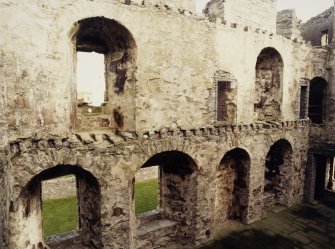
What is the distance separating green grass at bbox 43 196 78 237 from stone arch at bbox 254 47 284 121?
9005 millimetres

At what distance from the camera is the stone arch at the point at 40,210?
5.83m

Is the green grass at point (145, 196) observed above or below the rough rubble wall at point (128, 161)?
below

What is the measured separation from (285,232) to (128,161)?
20.8 feet

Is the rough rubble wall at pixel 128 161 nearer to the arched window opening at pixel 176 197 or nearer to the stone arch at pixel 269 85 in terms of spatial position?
the arched window opening at pixel 176 197

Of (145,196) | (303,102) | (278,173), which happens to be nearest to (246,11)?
(303,102)

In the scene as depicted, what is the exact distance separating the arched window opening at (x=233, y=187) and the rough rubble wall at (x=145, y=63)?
1612mm

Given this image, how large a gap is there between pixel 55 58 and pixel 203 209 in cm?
598

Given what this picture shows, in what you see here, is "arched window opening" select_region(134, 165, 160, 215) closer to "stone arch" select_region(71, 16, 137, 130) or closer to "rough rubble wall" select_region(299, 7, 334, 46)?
"stone arch" select_region(71, 16, 137, 130)

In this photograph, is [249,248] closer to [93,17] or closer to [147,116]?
[147,116]

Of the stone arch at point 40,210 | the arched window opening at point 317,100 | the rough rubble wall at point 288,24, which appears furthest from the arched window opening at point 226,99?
the arched window opening at point 317,100

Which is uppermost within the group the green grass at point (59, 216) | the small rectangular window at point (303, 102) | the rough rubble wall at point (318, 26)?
the rough rubble wall at point (318, 26)

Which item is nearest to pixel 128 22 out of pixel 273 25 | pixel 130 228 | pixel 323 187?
pixel 130 228

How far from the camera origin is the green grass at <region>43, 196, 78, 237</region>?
36.7 feet

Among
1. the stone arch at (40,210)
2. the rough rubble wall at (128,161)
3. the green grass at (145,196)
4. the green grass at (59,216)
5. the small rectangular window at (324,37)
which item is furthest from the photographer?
the green grass at (145,196)
